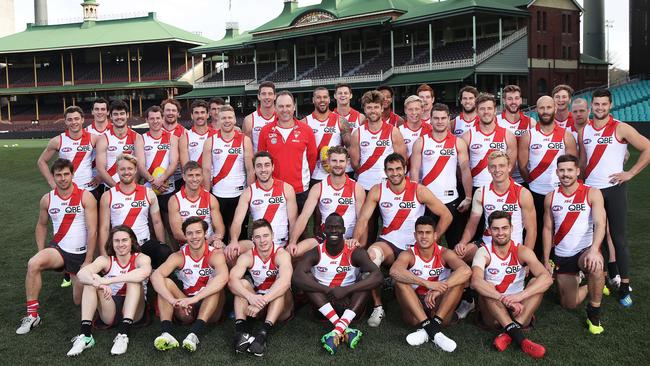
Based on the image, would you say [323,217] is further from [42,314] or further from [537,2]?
[537,2]

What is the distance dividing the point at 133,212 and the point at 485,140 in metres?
3.99

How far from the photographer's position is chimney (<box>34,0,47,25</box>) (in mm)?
69375

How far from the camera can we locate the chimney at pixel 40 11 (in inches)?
2731

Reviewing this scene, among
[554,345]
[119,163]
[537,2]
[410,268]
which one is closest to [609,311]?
[554,345]

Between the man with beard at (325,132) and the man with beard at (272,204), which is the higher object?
the man with beard at (325,132)

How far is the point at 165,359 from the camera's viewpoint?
16.7 ft

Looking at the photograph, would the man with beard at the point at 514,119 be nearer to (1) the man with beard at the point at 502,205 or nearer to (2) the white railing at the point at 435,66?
(1) the man with beard at the point at 502,205

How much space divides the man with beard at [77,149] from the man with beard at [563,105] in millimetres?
5615

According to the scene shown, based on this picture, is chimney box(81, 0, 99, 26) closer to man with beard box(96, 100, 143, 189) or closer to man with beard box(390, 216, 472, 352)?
man with beard box(96, 100, 143, 189)

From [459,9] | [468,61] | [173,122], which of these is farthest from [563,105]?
[459,9]

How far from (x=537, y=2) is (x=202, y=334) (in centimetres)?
3280

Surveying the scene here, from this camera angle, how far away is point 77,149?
24.2 feet

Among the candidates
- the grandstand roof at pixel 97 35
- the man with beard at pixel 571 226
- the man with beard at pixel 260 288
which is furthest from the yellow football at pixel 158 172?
the grandstand roof at pixel 97 35

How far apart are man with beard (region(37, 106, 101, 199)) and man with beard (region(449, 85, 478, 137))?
14.8 feet
